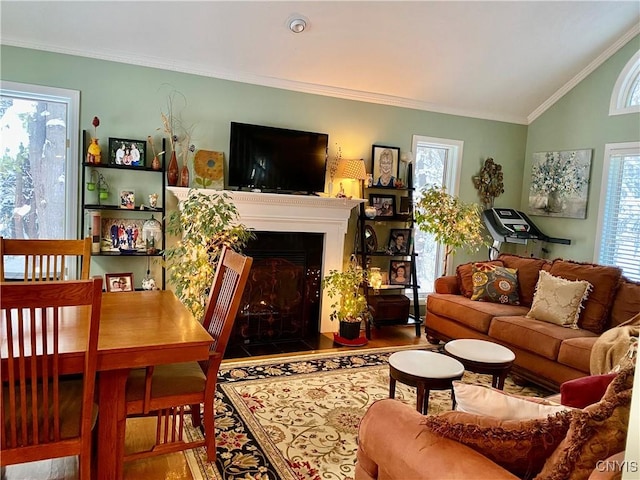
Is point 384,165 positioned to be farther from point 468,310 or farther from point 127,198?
point 127,198

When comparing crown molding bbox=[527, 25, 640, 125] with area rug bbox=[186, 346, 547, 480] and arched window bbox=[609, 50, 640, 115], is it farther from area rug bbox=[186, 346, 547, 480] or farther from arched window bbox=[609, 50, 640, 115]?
area rug bbox=[186, 346, 547, 480]

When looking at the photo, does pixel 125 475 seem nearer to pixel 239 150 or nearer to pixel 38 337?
pixel 38 337

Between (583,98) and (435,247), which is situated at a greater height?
(583,98)

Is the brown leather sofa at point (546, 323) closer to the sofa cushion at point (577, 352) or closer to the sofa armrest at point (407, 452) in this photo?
the sofa cushion at point (577, 352)

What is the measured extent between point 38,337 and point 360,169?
139 inches

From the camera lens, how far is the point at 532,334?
343 cm

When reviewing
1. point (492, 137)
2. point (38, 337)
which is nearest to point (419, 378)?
point (38, 337)

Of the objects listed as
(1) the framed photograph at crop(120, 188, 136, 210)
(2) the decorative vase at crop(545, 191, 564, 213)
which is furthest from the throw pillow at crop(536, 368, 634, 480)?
(2) the decorative vase at crop(545, 191, 564, 213)

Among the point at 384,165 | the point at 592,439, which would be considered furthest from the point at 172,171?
the point at 592,439

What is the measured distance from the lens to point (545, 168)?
5676 mm

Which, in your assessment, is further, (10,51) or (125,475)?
(10,51)

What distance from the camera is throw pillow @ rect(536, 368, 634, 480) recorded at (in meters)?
1.18

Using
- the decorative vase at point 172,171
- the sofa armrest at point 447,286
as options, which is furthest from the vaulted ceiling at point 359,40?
the sofa armrest at point 447,286

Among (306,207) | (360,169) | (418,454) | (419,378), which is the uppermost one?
(360,169)
